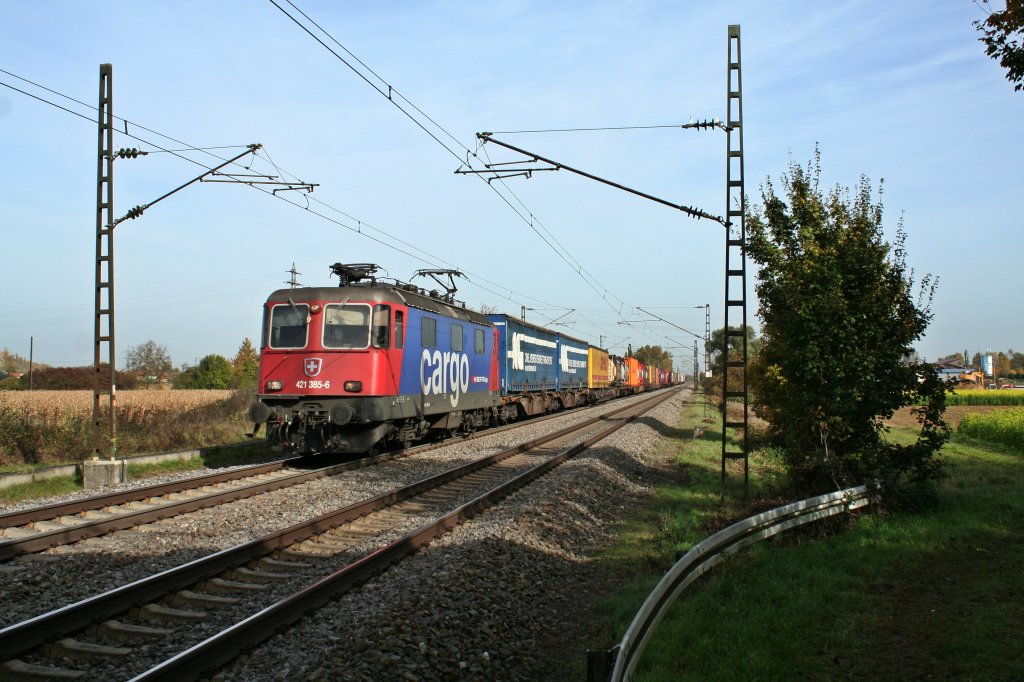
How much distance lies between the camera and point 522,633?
6.10 m

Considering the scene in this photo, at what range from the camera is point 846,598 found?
22.1 feet

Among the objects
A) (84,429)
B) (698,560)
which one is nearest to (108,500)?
(84,429)

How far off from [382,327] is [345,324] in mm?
696

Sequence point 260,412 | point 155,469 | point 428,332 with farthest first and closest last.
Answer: point 428,332
point 155,469
point 260,412

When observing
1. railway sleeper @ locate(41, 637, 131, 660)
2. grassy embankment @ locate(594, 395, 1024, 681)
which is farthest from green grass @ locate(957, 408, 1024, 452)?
railway sleeper @ locate(41, 637, 131, 660)

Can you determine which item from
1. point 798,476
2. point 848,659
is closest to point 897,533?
point 798,476

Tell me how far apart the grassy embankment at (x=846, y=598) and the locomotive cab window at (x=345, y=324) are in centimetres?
631

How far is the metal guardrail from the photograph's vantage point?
4.00m

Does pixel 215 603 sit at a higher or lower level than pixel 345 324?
lower

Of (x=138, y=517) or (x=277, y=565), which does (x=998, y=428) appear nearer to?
(x=277, y=565)

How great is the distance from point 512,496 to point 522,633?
5391 mm

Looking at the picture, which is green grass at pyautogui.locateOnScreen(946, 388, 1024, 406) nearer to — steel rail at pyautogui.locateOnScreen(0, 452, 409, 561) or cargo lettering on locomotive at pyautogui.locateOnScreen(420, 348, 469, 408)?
cargo lettering on locomotive at pyautogui.locateOnScreen(420, 348, 469, 408)

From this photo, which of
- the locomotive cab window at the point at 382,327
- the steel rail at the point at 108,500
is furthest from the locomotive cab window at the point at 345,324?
the steel rail at the point at 108,500

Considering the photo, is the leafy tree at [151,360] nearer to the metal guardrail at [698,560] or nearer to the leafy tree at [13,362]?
the leafy tree at [13,362]
